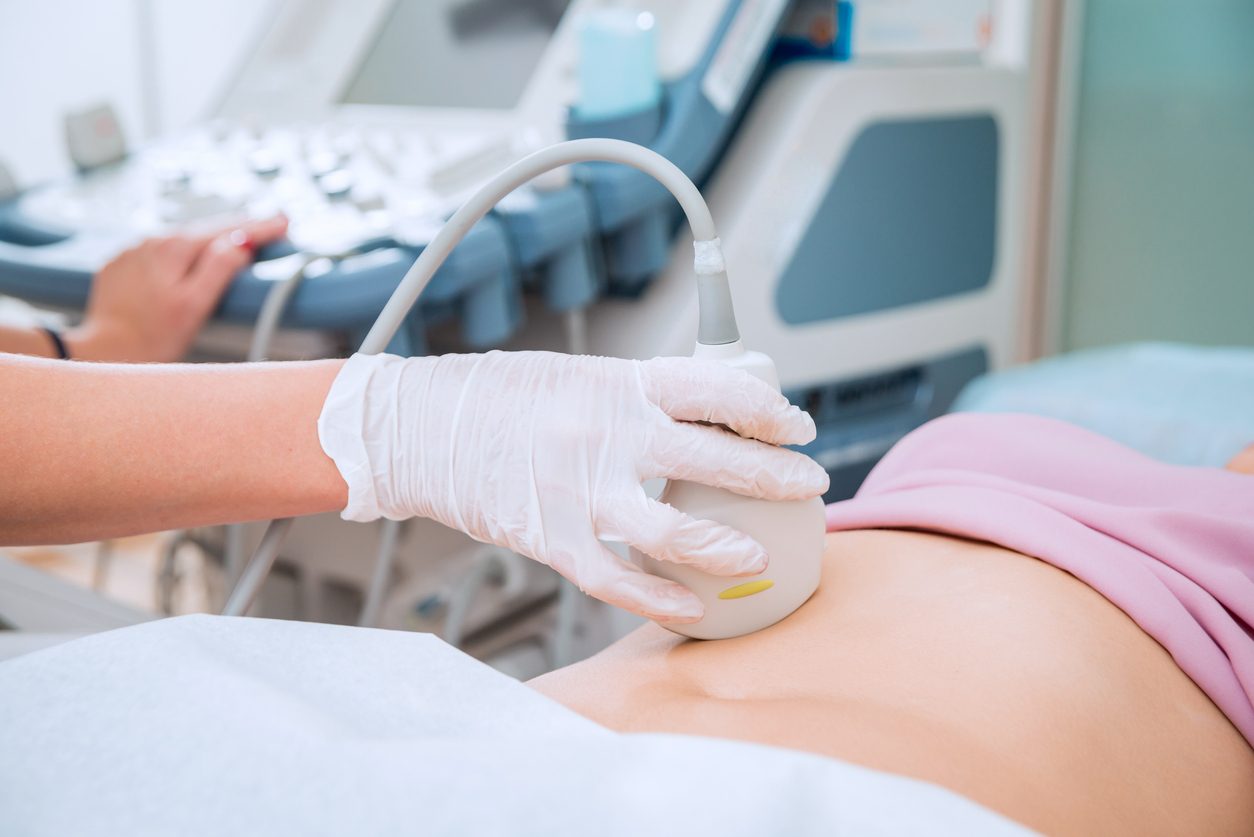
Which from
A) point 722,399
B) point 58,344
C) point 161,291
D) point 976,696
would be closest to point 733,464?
point 722,399

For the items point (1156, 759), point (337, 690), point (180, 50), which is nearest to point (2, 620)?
point (337, 690)

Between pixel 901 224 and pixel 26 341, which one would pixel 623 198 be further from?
pixel 26 341

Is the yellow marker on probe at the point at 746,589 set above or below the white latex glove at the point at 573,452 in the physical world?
below

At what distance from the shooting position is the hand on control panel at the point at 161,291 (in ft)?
3.85

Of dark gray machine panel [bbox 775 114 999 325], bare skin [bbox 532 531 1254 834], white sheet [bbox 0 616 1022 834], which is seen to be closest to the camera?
white sheet [bbox 0 616 1022 834]

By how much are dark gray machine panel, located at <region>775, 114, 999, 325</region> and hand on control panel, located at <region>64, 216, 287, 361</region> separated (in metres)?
0.70

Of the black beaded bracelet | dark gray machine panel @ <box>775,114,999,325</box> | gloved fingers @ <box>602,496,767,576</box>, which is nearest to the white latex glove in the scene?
gloved fingers @ <box>602,496,767,576</box>

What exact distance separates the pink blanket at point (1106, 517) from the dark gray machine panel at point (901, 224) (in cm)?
54

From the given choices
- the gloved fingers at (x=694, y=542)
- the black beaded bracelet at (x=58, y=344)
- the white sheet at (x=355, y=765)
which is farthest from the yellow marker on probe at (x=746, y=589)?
the black beaded bracelet at (x=58, y=344)

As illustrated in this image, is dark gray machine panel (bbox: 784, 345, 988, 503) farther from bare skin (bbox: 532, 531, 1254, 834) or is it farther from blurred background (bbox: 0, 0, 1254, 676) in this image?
bare skin (bbox: 532, 531, 1254, 834)

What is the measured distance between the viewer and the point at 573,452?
706 millimetres

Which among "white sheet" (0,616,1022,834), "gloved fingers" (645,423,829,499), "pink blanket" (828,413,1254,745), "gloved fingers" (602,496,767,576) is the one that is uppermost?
"gloved fingers" (645,423,829,499)

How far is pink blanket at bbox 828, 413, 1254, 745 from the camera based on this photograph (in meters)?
0.71

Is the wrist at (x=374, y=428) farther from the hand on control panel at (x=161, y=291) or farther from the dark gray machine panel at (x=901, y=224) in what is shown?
the dark gray machine panel at (x=901, y=224)
